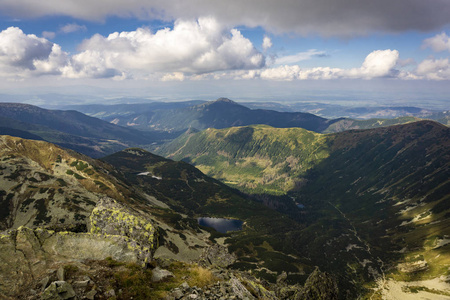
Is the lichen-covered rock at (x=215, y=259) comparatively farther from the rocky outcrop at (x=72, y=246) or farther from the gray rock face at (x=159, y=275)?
the rocky outcrop at (x=72, y=246)

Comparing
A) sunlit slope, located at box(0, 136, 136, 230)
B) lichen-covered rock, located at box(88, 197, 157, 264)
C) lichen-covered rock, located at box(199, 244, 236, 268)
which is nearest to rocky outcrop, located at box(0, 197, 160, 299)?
lichen-covered rock, located at box(88, 197, 157, 264)

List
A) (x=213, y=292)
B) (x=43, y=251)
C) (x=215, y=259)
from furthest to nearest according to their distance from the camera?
(x=215, y=259)
(x=213, y=292)
(x=43, y=251)

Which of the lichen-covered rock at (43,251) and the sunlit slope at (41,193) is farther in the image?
the sunlit slope at (41,193)

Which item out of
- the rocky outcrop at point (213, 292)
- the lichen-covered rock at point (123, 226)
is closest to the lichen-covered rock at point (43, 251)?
the lichen-covered rock at point (123, 226)

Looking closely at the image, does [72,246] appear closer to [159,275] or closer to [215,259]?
[159,275]

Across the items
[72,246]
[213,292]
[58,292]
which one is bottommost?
[213,292]

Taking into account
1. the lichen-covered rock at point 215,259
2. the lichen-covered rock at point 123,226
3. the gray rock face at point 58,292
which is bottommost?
the lichen-covered rock at point 215,259

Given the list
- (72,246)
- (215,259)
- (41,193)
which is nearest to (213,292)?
(72,246)

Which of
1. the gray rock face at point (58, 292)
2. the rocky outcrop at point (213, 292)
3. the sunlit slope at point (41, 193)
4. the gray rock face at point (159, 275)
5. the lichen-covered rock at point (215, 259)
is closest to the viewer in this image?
the gray rock face at point (58, 292)

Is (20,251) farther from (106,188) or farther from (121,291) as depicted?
(106,188)

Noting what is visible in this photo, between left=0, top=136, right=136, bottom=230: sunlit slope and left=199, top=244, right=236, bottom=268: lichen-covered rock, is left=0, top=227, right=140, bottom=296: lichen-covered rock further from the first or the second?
left=0, top=136, right=136, bottom=230: sunlit slope

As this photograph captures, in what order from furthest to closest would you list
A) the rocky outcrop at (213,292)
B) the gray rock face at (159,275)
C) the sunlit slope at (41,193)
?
the sunlit slope at (41,193) → the gray rock face at (159,275) → the rocky outcrop at (213,292)
